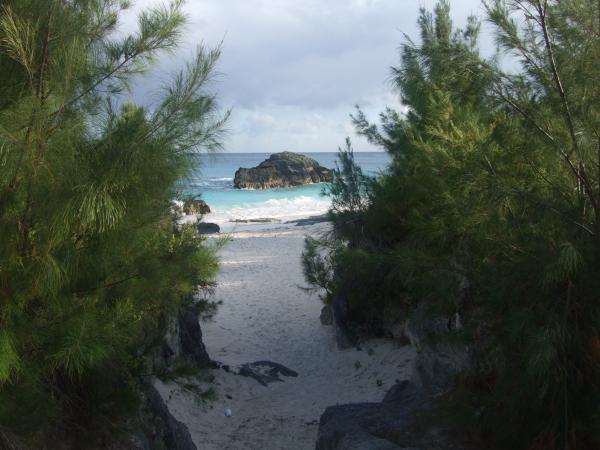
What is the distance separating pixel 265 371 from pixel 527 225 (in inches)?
220

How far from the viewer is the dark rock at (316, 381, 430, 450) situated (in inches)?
163

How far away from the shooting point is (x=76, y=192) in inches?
114

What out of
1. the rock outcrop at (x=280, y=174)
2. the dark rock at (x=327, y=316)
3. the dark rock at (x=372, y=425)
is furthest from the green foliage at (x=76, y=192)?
the rock outcrop at (x=280, y=174)

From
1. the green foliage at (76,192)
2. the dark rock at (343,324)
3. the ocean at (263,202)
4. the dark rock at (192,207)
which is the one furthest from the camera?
the ocean at (263,202)

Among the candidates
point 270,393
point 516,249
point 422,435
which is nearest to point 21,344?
point 422,435

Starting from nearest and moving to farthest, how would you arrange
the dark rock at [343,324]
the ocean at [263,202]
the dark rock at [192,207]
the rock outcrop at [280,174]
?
the dark rock at [192,207] → the dark rock at [343,324] → the ocean at [263,202] → the rock outcrop at [280,174]

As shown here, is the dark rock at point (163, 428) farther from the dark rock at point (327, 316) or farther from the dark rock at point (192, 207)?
the dark rock at point (327, 316)

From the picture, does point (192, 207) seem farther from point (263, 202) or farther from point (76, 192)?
point (263, 202)

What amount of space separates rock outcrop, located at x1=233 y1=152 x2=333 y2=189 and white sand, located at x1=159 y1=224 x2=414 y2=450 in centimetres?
3601

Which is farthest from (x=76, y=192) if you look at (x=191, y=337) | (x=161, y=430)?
(x=191, y=337)

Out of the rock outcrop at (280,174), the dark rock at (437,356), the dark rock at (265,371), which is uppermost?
the rock outcrop at (280,174)

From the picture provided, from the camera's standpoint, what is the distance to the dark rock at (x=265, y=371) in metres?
8.26

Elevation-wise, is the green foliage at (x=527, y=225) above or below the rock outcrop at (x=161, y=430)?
above

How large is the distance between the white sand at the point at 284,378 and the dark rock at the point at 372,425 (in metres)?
1.47
